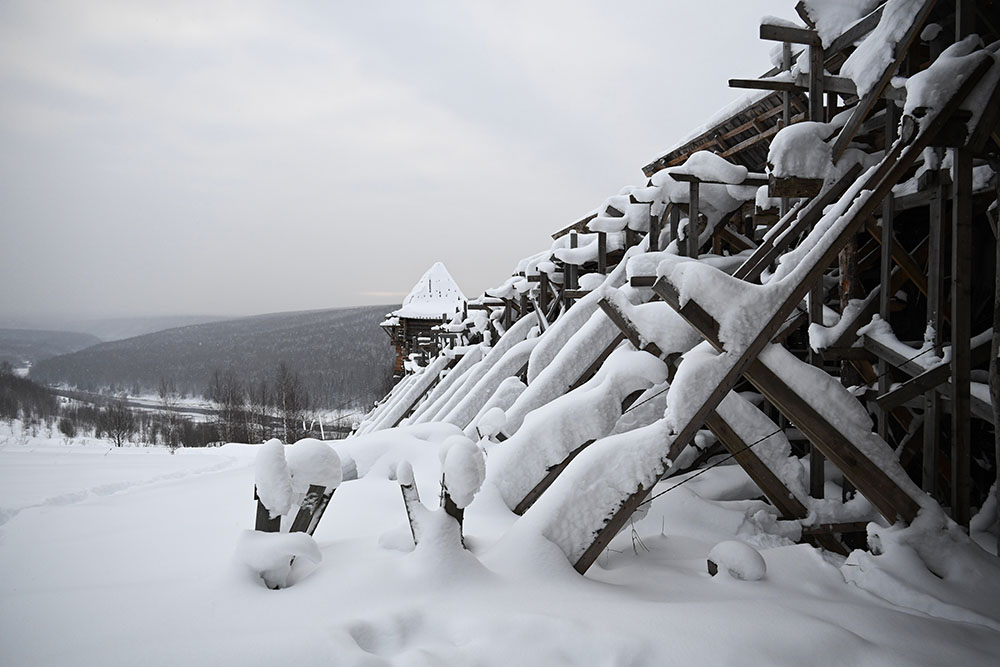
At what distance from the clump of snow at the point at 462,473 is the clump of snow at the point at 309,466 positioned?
639 mm

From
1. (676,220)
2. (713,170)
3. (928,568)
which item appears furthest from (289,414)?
(928,568)

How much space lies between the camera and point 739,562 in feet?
10.3

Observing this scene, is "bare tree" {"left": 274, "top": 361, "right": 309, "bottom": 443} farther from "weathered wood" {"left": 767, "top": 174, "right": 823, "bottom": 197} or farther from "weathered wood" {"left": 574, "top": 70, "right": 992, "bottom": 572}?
"weathered wood" {"left": 574, "top": 70, "right": 992, "bottom": 572}

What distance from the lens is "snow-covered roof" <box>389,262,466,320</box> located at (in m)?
34.2

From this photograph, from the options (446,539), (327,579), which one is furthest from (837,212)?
(327,579)

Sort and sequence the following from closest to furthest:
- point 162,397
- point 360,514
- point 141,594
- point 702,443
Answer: point 141,594
point 360,514
point 702,443
point 162,397

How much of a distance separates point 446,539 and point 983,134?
13.2 feet

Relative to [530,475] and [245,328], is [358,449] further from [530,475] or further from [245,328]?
[245,328]

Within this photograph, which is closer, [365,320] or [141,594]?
[141,594]

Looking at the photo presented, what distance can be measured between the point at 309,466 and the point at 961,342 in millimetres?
4025

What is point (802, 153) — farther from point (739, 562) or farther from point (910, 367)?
point (739, 562)

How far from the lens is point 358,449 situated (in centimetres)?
579

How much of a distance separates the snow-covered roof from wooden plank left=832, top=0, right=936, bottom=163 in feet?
95.3

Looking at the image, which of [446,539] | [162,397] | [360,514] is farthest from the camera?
[162,397]
